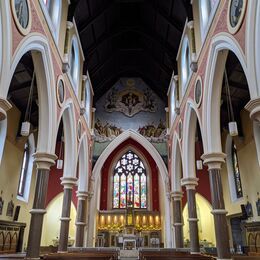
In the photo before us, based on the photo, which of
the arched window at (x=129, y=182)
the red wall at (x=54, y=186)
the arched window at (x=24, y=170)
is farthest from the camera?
the arched window at (x=129, y=182)

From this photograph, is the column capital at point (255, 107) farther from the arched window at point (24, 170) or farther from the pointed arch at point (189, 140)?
the arched window at point (24, 170)

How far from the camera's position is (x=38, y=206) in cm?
834

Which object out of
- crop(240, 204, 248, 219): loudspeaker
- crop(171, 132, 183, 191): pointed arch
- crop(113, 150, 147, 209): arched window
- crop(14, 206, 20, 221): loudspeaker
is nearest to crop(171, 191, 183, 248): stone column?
crop(171, 132, 183, 191): pointed arch

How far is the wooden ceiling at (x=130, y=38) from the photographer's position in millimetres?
13234

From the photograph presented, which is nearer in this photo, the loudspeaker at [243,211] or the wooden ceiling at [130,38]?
the wooden ceiling at [130,38]

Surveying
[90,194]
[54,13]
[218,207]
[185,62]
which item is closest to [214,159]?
[218,207]

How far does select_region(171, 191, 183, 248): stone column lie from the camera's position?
45.9ft

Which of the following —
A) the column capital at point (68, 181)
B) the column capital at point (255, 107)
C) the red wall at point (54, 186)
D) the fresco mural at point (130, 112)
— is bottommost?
the column capital at point (255, 107)

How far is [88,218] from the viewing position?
54.1ft

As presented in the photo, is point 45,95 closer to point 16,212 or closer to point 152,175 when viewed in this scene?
point 16,212

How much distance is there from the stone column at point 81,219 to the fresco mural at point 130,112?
425cm

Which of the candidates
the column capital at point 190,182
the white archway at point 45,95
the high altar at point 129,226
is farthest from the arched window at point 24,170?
the column capital at point 190,182

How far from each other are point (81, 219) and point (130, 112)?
8001 millimetres

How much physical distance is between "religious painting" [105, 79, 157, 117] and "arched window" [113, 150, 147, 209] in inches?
124
